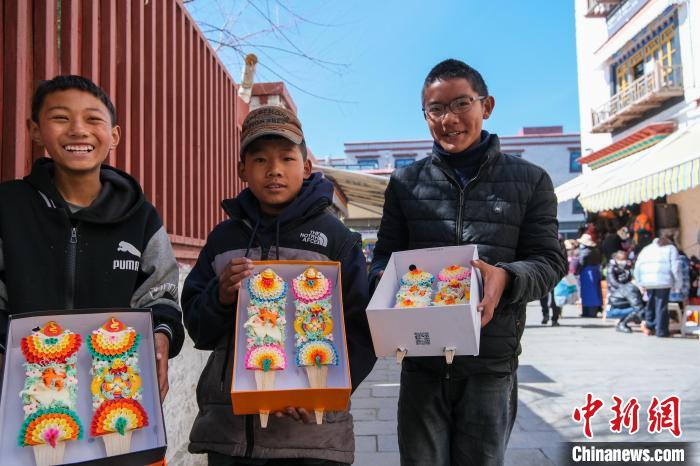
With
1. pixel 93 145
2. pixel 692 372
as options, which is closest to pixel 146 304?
pixel 93 145

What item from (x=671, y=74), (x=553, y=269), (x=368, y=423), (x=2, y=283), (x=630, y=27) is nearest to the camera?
(x=2, y=283)

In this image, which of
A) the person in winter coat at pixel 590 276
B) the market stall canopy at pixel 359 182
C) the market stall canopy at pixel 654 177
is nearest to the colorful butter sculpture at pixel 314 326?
the market stall canopy at pixel 654 177

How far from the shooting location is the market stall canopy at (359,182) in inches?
543

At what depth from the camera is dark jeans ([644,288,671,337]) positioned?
921 cm

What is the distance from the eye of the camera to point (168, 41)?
402 centimetres

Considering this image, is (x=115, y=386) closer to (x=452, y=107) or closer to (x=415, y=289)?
(x=415, y=289)

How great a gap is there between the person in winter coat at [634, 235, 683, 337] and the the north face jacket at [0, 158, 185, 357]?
9.31 metres

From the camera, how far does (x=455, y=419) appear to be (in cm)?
212

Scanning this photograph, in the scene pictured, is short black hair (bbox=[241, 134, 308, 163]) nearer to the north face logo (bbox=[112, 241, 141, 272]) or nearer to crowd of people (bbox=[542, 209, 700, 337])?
the north face logo (bbox=[112, 241, 141, 272])

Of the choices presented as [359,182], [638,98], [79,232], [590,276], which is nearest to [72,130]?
[79,232]

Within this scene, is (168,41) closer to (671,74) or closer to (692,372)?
(692,372)

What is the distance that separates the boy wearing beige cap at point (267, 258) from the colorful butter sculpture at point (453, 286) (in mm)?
278

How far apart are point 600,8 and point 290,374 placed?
1934 centimetres

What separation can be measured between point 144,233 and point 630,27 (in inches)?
680
